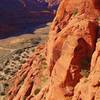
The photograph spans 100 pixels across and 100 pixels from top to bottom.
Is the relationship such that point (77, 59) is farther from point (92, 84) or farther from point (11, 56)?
point (11, 56)

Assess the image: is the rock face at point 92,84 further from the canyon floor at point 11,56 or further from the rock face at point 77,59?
the canyon floor at point 11,56

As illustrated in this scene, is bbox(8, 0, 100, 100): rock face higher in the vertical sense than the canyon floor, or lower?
higher

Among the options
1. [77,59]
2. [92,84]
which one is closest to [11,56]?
[77,59]

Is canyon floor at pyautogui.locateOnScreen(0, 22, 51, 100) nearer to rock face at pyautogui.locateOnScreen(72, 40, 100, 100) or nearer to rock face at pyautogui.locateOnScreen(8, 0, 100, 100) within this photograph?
rock face at pyautogui.locateOnScreen(8, 0, 100, 100)

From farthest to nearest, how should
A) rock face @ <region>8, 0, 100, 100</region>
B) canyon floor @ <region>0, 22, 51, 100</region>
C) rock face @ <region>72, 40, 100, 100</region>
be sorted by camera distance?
canyon floor @ <region>0, 22, 51, 100</region> → rock face @ <region>8, 0, 100, 100</region> → rock face @ <region>72, 40, 100, 100</region>

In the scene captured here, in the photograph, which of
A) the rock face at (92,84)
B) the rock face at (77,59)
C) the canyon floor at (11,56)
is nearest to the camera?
the rock face at (92,84)

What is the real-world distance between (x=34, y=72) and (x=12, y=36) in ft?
390

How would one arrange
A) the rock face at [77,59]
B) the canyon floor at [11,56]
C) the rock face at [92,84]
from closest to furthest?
the rock face at [92,84], the rock face at [77,59], the canyon floor at [11,56]

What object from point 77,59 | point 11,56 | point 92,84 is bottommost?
point 11,56

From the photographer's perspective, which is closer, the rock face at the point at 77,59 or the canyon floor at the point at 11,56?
the rock face at the point at 77,59

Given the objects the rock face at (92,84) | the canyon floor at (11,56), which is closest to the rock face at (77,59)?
the rock face at (92,84)

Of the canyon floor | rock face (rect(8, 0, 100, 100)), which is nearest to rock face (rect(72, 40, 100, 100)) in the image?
rock face (rect(8, 0, 100, 100))

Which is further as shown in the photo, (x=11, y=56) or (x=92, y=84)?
(x=11, y=56)

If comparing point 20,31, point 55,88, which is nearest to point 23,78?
point 55,88
